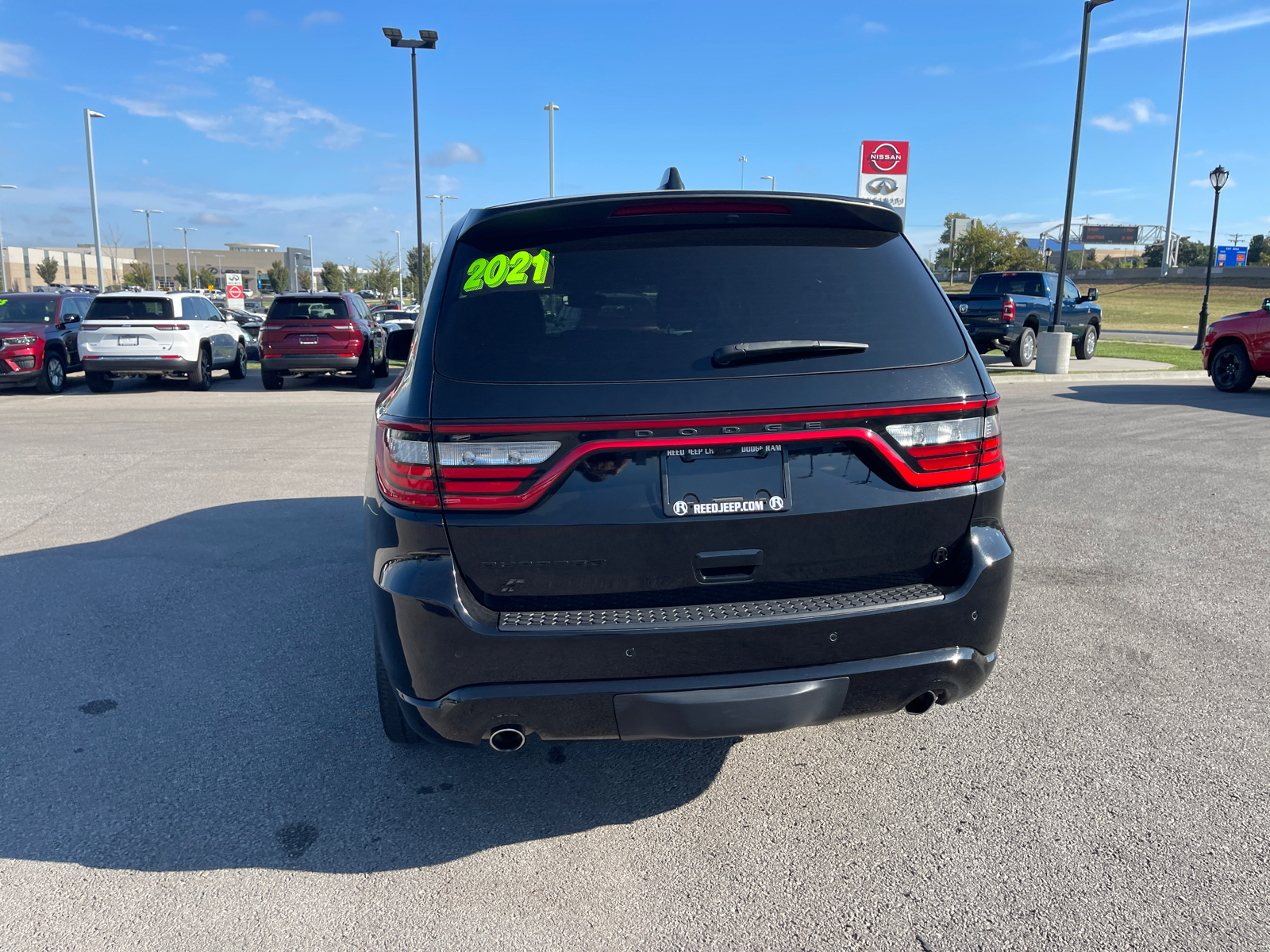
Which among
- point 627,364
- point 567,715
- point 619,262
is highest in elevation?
point 619,262

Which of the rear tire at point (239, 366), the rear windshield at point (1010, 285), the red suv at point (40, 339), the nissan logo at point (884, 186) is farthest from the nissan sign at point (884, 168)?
the red suv at point (40, 339)

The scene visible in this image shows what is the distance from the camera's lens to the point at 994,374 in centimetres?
1919

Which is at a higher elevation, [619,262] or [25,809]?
[619,262]

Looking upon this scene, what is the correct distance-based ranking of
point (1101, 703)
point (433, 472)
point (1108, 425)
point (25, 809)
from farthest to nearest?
point (1108, 425), point (1101, 703), point (25, 809), point (433, 472)

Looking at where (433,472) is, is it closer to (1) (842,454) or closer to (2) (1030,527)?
(1) (842,454)

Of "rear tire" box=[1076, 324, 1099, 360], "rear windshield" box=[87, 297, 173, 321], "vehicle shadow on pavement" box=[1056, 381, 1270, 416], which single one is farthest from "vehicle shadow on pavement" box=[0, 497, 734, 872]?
"rear tire" box=[1076, 324, 1099, 360]

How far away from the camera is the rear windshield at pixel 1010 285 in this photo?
67.1 ft

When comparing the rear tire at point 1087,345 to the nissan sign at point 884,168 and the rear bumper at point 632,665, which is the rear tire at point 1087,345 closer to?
the nissan sign at point 884,168

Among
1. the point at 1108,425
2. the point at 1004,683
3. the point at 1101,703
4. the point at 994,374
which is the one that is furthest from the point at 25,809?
the point at 994,374

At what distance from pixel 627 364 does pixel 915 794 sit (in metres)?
1.79

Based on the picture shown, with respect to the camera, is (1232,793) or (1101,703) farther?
(1101,703)

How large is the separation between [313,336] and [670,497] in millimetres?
16137

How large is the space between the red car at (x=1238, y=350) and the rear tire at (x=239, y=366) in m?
18.6

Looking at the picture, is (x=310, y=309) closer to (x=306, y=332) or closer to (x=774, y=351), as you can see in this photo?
(x=306, y=332)
